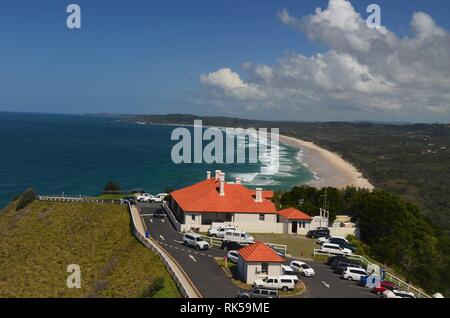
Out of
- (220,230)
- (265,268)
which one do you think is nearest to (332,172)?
(220,230)

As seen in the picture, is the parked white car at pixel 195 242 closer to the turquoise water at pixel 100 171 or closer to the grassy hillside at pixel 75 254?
the grassy hillside at pixel 75 254

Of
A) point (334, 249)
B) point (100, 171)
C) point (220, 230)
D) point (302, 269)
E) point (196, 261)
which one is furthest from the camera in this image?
point (100, 171)

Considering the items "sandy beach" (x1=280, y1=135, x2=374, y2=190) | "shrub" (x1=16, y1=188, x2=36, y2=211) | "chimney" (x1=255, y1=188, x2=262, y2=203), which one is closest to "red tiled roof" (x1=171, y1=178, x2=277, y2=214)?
"chimney" (x1=255, y1=188, x2=262, y2=203)

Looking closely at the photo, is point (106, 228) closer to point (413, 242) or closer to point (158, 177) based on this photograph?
point (413, 242)

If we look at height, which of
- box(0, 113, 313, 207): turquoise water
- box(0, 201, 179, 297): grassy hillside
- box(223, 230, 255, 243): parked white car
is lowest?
box(0, 113, 313, 207): turquoise water

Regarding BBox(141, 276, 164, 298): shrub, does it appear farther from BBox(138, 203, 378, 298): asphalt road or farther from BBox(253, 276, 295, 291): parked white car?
BBox(253, 276, 295, 291): parked white car

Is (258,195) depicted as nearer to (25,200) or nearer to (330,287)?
(330,287)
